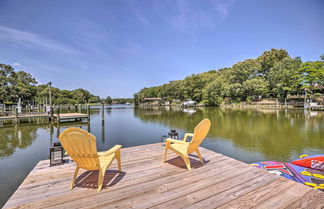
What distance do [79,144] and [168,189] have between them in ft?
4.51

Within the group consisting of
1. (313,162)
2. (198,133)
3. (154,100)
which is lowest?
(313,162)

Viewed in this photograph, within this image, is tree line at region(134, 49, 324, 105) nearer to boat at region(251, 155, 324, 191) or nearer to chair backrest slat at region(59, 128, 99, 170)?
boat at region(251, 155, 324, 191)

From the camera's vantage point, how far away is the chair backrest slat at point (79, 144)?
201 centimetres

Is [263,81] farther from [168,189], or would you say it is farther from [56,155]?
[56,155]

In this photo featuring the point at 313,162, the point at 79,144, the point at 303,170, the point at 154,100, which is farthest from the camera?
the point at 154,100

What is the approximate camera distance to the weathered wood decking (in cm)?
179

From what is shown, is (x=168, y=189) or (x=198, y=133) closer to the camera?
(x=168, y=189)

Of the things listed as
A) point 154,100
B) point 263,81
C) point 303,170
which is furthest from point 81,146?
point 154,100

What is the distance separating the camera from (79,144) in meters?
2.05

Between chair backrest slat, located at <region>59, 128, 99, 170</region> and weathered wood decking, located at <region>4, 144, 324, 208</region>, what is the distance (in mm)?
462

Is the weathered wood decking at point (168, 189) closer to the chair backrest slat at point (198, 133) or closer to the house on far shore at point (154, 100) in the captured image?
the chair backrest slat at point (198, 133)

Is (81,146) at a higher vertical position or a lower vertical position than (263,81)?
lower

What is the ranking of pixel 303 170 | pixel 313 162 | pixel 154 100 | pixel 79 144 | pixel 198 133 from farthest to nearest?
1. pixel 154 100
2. pixel 313 162
3. pixel 303 170
4. pixel 198 133
5. pixel 79 144

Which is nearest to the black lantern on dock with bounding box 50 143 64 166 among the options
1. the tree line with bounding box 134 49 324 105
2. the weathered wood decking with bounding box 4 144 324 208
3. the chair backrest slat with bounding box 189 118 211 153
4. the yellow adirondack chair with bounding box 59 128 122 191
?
the weathered wood decking with bounding box 4 144 324 208
